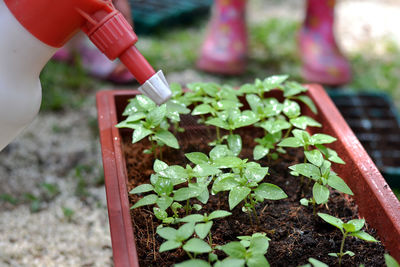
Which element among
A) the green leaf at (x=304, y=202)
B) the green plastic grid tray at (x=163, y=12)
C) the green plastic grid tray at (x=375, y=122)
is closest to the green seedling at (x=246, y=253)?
the green leaf at (x=304, y=202)

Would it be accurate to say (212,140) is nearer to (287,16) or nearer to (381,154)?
(381,154)

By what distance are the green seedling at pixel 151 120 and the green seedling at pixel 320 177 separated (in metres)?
0.23

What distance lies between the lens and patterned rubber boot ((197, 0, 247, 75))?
84.2 inches

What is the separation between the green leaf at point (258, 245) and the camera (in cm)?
68

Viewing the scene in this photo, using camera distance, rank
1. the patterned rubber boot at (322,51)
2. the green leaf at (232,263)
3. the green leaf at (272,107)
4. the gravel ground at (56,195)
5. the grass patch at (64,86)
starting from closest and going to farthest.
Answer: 1. the green leaf at (232,263)
2. the green leaf at (272,107)
3. the gravel ground at (56,195)
4. the grass patch at (64,86)
5. the patterned rubber boot at (322,51)

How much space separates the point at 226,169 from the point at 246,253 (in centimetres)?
30

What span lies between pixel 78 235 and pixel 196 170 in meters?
0.69

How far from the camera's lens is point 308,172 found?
2.67ft

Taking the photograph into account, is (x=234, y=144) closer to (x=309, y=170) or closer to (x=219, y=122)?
(x=219, y=122)

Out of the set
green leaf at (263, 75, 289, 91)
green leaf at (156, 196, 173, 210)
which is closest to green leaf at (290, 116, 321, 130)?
green leaf at (263, 75, 289, 91)

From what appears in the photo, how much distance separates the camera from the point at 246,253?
0.67 metres

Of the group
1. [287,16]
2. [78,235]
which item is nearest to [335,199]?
[78,235]

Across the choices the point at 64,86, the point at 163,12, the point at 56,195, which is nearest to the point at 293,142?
the point at 56,195

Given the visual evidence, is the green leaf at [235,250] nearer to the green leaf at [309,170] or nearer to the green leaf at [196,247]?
the green leaf at [196,247]
